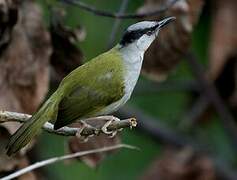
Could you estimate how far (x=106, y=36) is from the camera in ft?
21.8

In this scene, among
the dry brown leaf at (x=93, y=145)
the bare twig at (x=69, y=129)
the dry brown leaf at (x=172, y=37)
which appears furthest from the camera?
the dry brown leaf at (x=172, y=37)

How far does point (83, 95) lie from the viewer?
4.29 m

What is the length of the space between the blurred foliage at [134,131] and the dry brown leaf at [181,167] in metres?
0.33

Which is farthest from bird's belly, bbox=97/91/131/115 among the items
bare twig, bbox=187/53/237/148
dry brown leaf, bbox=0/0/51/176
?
bare twig, bbox=187/53/237/148

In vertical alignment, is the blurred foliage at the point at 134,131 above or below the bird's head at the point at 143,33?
below

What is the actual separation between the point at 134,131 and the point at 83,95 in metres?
2.57

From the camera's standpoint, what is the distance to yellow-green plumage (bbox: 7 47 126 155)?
4184 mm

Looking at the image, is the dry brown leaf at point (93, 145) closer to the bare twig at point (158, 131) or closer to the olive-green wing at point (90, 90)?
the olive-green wing at point (90, 90)

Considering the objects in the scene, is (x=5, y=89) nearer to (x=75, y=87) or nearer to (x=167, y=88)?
(x=75, y=87)

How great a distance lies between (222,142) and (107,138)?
2456 mm

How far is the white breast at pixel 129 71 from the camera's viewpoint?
14.2 feet

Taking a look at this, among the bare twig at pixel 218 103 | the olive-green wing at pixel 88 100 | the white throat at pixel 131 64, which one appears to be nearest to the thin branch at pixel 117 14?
the white throat at pixel 131 64

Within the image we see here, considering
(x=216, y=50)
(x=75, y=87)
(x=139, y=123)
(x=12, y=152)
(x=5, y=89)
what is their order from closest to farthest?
(x=12, y=152) < (x=75, y=87) < (x=5, y=89) < (x=216, y=50) < (x=139, y=123)

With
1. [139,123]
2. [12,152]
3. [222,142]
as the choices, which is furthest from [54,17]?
[222,142]
